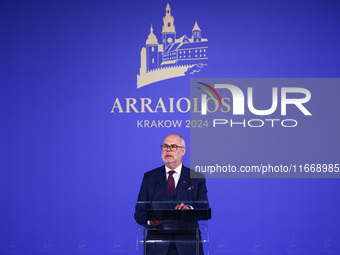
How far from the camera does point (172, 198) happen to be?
436 centimetres

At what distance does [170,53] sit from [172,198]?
2.10m

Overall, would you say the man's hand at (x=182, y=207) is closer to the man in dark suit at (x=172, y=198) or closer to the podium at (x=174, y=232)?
the man in dark suit at (x=172, y=198)

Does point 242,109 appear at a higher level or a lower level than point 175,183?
higher

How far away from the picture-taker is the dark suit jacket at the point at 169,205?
11.3ft

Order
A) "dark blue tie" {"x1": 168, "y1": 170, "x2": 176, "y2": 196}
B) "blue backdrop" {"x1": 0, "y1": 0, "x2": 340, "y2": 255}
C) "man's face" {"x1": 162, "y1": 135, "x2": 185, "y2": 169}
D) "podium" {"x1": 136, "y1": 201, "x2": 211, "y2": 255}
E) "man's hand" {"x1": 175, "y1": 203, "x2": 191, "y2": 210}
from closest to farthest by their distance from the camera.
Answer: "podium" {"x1": 136, "y1": 201, "x2": 211, "y2": 255}
"man's hand" {"x1": 175, "y1": 203, "x2": 191, "y2": 210}
"dark blue tie" {"x1": 168, "y1": 170, "x2": 176, "y2": 196}
"man's face" {"x1": 162, "y1": 135, "x2": 185, "y2": 169}
"blue backdrop" {"x1": 0, "y1": 0, "x2": 340, "y2": 255}

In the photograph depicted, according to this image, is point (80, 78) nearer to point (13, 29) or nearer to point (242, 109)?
point (13, 29)

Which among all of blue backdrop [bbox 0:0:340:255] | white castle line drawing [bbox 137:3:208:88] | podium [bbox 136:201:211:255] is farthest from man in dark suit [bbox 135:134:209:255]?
white castle line drawing [bbox 137:3:208:88]

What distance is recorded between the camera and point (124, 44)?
574 cm

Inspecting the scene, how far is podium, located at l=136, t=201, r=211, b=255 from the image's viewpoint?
3.42m

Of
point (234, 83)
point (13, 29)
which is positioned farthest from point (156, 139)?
point (13, 29)

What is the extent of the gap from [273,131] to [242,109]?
474mm

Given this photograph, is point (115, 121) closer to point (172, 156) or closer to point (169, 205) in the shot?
point (172, 156)

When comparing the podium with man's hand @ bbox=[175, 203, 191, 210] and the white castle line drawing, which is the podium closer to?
man's hand @ bbox=[175, 203, 191, 210]

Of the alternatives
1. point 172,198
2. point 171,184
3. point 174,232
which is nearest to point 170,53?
point 171,184
